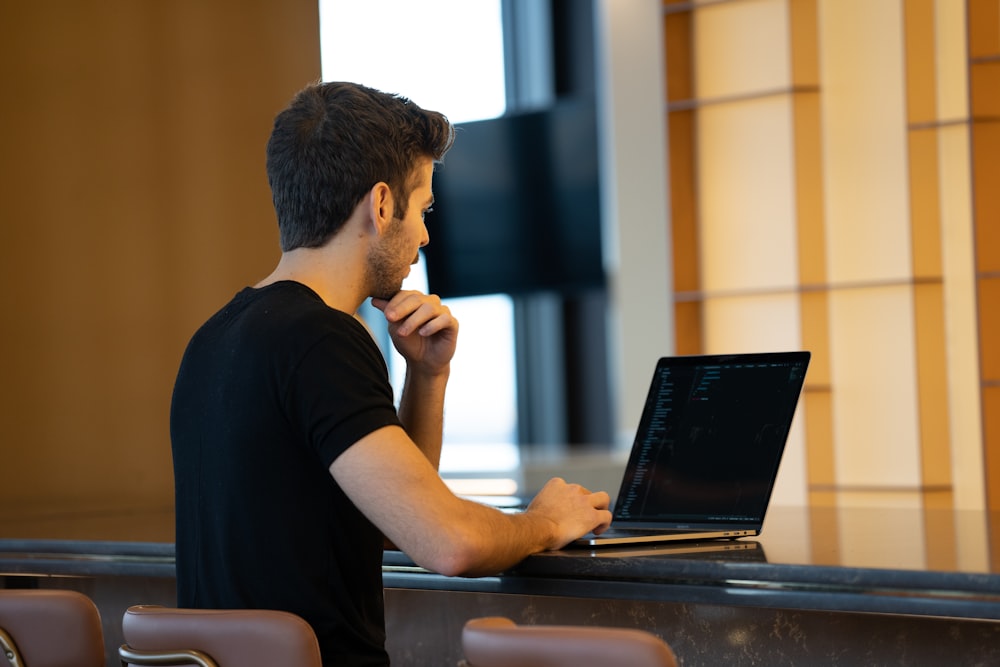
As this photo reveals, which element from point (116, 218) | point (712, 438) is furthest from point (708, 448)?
point (116, 218)

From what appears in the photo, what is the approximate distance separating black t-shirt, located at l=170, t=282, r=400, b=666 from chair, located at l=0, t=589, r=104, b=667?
147 millimetres

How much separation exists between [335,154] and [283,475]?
1.43ft

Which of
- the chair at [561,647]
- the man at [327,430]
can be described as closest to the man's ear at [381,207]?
the man at [327,430]

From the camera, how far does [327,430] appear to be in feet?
4.58

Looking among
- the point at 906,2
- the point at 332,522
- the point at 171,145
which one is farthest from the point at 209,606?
the point at 906,2

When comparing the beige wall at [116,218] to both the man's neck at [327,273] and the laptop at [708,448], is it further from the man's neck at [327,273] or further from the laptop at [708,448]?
the laptop at [708,448]

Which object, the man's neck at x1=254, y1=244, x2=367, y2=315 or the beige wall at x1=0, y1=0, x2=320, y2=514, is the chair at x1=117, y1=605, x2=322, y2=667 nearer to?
the man's neck at x1=254, y1=244, x2=367, y2=315

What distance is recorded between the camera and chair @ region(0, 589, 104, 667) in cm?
153

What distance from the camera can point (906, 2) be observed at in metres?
4.38

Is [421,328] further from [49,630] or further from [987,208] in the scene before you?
[987,208]

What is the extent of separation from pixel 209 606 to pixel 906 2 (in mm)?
3739

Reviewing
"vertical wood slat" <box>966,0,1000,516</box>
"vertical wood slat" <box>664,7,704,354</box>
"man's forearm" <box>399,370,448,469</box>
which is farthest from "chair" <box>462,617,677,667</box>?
"vertical wood slat" <box>664,7,704,354</box>

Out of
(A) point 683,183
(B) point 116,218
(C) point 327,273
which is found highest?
(A) point 683,183

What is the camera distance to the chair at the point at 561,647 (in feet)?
3.48
